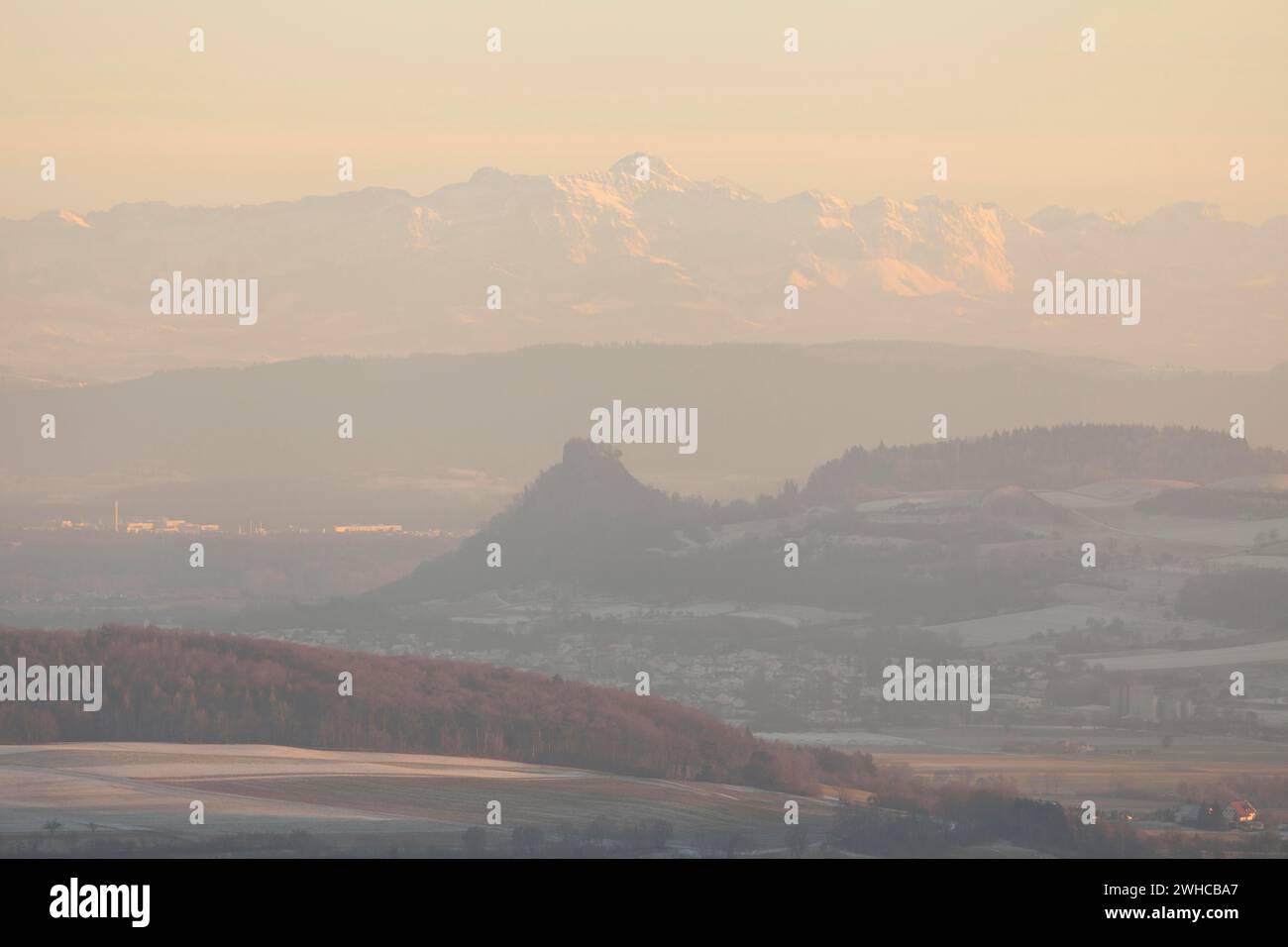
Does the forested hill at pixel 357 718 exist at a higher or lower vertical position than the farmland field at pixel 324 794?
higher

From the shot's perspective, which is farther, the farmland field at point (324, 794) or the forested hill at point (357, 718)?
the forested hill at point (357, 718)

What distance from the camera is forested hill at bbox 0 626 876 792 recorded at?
174 metres

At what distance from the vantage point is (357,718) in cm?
18325

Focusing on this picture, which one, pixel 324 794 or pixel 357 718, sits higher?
pixel 357 718

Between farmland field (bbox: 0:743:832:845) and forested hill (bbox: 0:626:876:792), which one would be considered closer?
farmland field (bbox: 0:743:832:845)

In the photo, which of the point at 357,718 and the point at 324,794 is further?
the point at 357,718

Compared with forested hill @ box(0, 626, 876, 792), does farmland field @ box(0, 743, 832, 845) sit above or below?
below

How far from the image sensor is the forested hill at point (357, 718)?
17388 cm

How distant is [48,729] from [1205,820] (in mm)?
93108
